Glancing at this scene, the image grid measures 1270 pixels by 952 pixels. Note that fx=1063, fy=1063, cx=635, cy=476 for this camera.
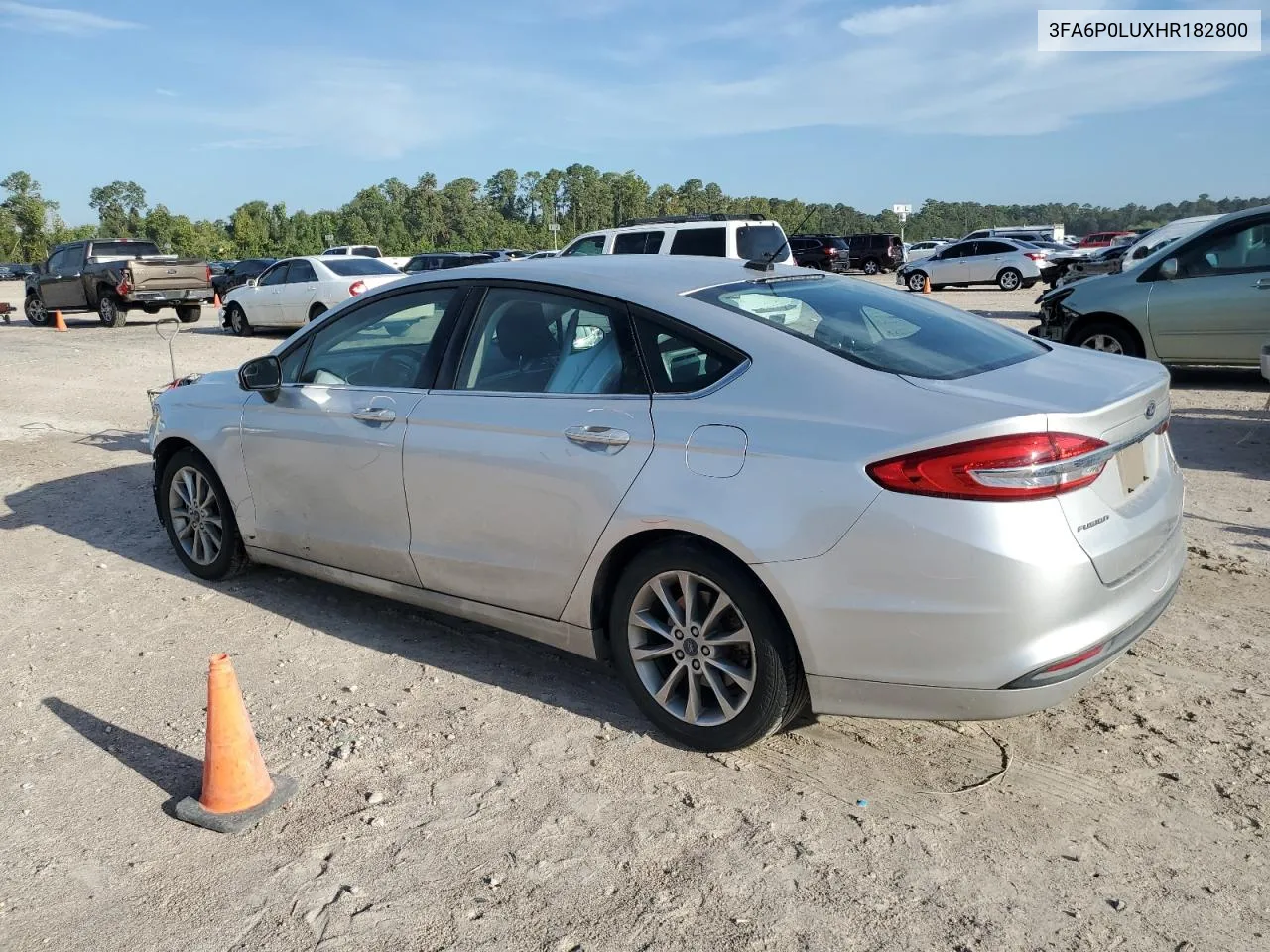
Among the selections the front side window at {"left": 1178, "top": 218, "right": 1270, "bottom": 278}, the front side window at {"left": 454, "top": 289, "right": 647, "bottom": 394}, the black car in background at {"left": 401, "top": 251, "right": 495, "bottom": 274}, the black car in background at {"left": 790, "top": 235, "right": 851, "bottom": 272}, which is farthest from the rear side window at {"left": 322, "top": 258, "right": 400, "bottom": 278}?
the black car in background at {"left": 790, "top": 235, "right": 851, "bottom": 272}

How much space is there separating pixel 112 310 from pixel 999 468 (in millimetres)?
24472

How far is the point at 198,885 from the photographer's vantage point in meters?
3.05

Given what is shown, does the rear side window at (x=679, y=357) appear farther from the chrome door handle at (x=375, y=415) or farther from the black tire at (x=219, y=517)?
the black tire at (x=219, y=517)

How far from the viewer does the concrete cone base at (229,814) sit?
3324 mm

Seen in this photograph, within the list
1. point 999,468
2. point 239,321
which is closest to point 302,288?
point 239,321

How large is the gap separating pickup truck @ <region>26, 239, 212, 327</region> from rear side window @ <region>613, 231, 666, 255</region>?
39.0ft

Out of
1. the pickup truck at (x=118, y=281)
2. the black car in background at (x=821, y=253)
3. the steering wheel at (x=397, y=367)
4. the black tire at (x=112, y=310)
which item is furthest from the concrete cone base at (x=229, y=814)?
the black car in background at (x=821, y=253)

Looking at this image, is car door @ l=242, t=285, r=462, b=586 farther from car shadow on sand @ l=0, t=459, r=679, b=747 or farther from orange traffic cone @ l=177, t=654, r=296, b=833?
orange traffic cone @ l=177, t=654, r=296, b=833

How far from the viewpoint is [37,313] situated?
25562 millimetres

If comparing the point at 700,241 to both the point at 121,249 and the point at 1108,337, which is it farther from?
the point at 121,249

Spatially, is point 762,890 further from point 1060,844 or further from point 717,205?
point 717,205

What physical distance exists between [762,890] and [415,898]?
0.95 m

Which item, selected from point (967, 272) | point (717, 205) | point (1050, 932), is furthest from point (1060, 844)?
point (717, 205)

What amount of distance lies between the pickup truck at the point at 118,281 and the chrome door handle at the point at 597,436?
→ 2206 centimetres
